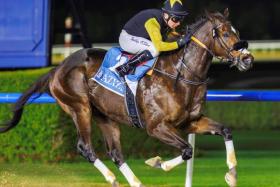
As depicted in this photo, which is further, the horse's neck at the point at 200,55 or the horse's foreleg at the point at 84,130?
Result: the horse's foreleg at the point at 84,130

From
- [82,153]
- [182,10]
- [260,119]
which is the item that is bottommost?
[260,119]

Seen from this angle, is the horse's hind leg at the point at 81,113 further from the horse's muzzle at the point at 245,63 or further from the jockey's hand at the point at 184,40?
the horse's muzzle at the point at 245,63

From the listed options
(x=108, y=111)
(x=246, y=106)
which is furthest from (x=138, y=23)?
(x=246, y=106)

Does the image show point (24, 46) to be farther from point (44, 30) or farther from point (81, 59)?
point (81, 59)

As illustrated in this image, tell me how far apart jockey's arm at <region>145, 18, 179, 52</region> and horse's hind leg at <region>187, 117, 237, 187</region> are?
0.65 meters

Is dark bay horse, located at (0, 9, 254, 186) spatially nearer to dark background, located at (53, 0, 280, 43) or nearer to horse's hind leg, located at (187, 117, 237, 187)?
horse's hind leg, located at (187, 117, 237, 187)

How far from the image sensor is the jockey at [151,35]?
8.65m

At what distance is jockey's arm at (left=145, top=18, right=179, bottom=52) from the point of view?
28.2 ft

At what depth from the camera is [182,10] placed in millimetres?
8719

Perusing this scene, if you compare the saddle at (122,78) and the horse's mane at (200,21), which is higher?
the horse's mane at (200,21)

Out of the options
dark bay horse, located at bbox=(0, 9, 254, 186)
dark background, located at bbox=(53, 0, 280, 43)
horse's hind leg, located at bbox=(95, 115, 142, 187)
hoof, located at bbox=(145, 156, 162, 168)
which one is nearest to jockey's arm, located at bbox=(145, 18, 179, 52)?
dark bay horse, located at bbox=(0, 9, 254, 186)

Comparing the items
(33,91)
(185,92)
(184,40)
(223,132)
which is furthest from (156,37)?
(33,91)

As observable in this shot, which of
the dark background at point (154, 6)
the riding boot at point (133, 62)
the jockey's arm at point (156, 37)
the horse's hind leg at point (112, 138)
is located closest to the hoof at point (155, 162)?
the horse's hind leg at point (112, 138)

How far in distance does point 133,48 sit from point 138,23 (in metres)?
0.23
